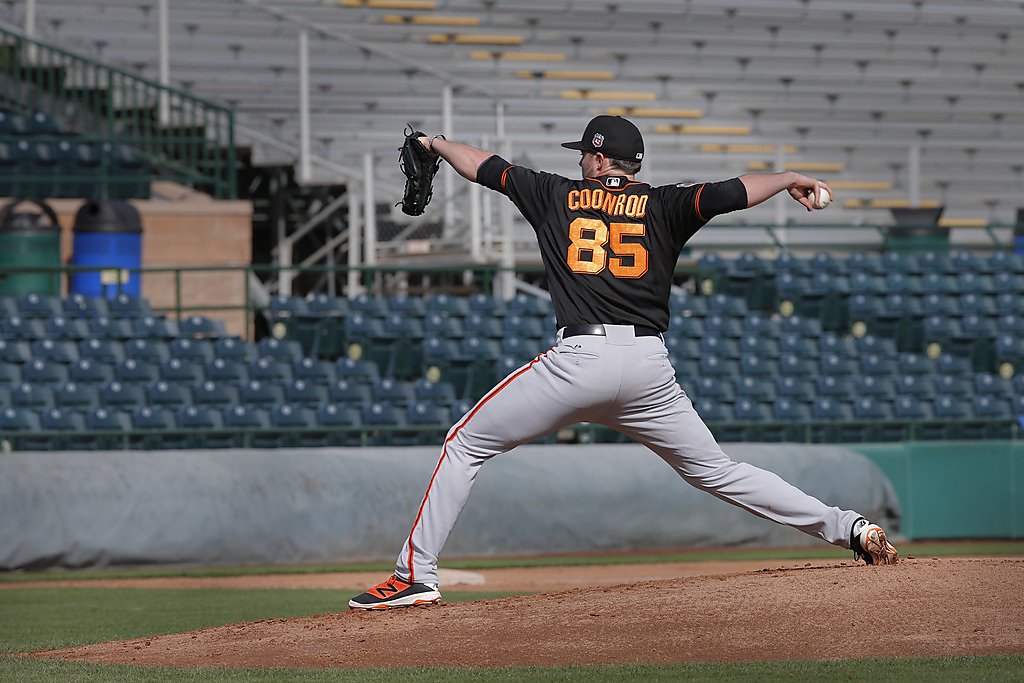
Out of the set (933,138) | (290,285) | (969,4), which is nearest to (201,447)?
(290,285)

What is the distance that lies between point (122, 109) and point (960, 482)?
10993mm

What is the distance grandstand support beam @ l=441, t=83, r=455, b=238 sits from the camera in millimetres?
18250

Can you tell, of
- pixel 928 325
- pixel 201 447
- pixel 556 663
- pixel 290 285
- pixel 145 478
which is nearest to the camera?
pixel 556 663

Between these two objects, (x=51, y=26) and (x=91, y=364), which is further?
(x=51, y=26)

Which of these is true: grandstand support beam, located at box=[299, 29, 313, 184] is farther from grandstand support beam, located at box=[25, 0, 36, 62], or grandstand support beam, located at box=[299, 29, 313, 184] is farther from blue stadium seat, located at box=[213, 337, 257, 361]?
blue stadium seat, located at box=[213, 337, 257, 361]

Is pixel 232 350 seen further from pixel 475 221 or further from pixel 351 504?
pixel 351 504

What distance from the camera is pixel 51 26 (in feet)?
68.8

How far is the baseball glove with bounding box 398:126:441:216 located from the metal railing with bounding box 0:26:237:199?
12.2 metres

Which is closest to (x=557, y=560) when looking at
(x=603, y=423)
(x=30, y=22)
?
(x=603, y=423)

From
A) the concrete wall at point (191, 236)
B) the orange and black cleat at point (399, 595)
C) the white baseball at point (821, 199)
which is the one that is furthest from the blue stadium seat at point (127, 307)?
the white baseball at point (821, 199)

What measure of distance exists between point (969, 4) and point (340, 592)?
20.7 metres

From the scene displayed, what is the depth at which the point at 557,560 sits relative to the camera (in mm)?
13125

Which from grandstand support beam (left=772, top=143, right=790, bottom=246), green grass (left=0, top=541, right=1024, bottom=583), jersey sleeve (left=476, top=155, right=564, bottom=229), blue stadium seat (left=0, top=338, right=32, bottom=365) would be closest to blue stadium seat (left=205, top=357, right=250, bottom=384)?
blue stadium seat (left=0, top=338, right=32, bottom=365)

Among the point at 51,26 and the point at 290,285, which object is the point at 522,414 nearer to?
the point at 290,285
